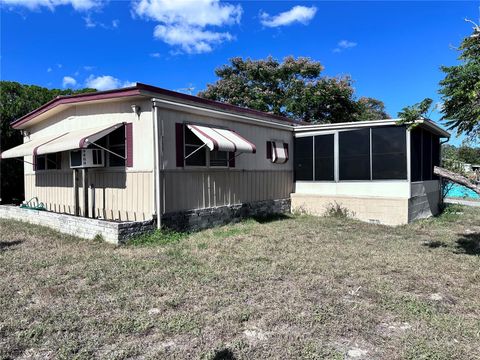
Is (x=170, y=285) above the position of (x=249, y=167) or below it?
below

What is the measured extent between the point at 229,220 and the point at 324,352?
6457mm

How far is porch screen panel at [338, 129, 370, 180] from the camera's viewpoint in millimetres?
10367

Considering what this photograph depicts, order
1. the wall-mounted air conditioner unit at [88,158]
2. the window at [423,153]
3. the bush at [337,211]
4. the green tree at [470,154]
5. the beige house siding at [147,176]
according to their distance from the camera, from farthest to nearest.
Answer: the bush at [337,211], the window at [423,153], the wall-mounted air conditioner unit at [88,158], the green tree at [470,154], the beige house siding at [147,176]

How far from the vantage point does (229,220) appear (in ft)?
31.0

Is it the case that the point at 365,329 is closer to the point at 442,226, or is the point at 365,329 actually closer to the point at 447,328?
the point at 447,328

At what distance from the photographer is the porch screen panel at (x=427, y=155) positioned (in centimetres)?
1109

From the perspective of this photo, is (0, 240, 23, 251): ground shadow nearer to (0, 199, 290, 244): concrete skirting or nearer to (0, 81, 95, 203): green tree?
(0, 199, 290, 244): concrete skirting

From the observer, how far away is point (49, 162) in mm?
10523

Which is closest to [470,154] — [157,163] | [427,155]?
[427,155]

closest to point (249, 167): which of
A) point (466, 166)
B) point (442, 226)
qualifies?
point (442, 226)

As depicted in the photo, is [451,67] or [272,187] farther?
[272,187]

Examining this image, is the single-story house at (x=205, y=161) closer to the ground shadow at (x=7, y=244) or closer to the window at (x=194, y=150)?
the window at (x=194, y=150)

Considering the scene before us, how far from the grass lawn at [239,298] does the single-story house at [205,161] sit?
142 centimetres

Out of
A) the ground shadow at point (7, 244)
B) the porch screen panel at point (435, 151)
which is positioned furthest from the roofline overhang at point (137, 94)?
the porch screen panel at point (435, 151)
